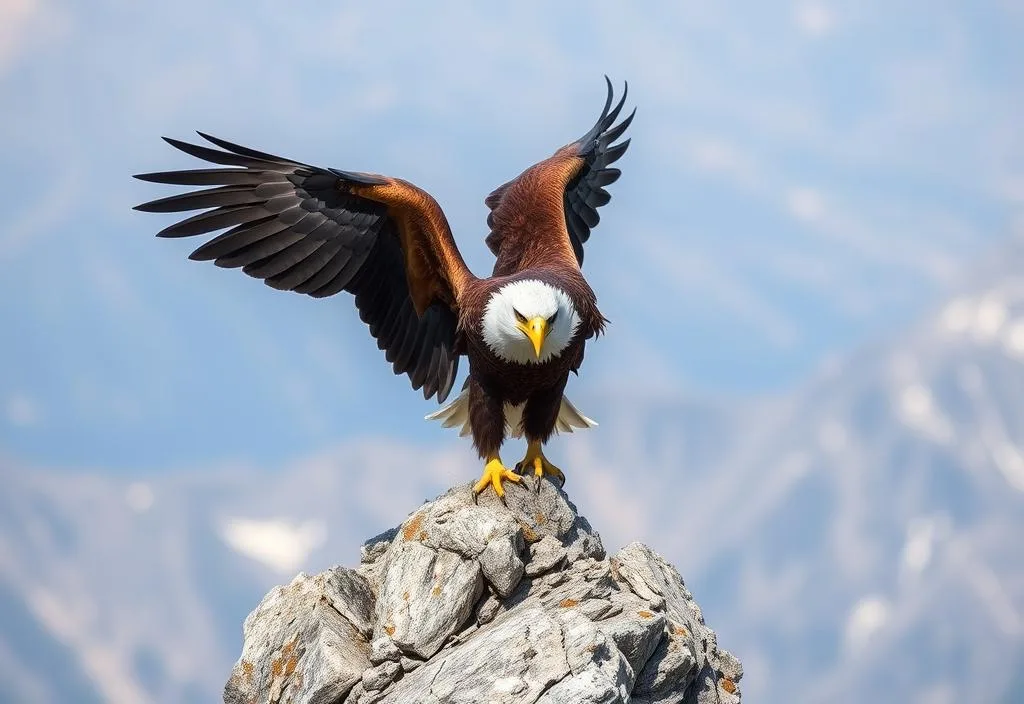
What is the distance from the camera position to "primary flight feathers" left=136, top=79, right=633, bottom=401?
10.2m

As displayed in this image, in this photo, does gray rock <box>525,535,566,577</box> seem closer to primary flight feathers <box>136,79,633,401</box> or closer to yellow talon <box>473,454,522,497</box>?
yellow talon <box>473,454,522,497</box>

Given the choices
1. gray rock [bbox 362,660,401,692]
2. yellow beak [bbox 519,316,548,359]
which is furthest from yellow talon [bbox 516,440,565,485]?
gray rock [bbox 362,660,401,692]

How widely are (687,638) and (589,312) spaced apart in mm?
2563

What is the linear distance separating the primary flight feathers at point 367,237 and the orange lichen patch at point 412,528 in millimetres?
1559

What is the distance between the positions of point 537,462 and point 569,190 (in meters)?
3.50

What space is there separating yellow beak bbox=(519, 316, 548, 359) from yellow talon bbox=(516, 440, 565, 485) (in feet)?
5.64

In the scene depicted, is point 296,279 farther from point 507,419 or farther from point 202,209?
point 507,419

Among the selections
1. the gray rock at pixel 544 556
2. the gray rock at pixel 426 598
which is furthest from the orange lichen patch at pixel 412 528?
the gray rock at pixel 544 556

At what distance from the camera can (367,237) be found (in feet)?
35.2

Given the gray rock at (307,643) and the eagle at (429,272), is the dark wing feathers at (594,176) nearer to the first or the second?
the eagle at (429,272)

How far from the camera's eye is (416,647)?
9047 mm

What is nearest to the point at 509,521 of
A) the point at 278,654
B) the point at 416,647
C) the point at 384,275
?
the point at 416,647

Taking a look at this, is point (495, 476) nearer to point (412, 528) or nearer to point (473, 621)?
point (412, 528)

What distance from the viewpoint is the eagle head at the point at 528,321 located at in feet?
29.9
